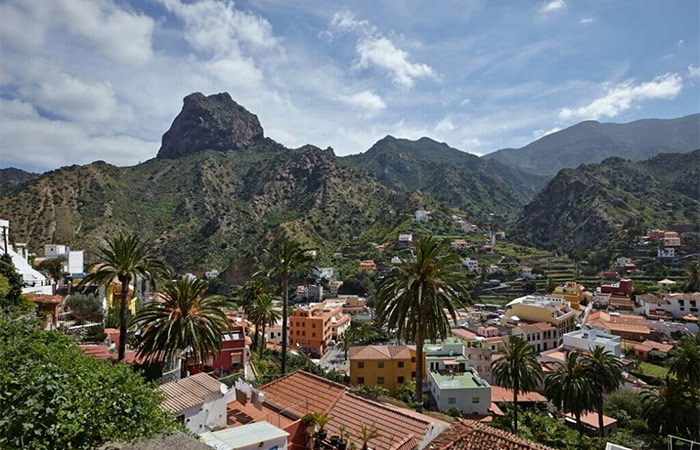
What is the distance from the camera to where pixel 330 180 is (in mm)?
177000

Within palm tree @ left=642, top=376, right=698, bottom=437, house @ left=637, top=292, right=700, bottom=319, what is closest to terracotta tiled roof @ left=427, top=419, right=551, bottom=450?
palm tree @ left=642, top=376, right=698, bottom=437

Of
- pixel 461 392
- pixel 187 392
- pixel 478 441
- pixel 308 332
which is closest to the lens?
pixel 478 441

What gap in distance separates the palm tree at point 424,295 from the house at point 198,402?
744cm

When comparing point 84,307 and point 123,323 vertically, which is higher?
point 123,323

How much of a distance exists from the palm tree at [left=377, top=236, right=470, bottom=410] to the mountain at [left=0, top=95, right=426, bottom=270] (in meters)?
104

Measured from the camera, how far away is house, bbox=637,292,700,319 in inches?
2761

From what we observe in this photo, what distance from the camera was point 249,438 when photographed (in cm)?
1016

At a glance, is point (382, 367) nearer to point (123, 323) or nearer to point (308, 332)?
point (123, 323)

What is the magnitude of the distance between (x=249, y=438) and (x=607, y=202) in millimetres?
175079

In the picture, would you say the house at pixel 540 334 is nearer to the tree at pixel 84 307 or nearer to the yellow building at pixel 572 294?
the yellow building at pixel 572 294

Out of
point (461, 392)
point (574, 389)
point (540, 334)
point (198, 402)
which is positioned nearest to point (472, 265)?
point (540, 334)

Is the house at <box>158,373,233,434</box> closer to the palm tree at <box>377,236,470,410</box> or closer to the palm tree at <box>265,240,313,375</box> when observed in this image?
the palm tree at <box>377,236,470,410</box>

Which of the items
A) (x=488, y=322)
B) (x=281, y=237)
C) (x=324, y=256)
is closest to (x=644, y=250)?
(x=488, y=322)

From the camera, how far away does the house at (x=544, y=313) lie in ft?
214
